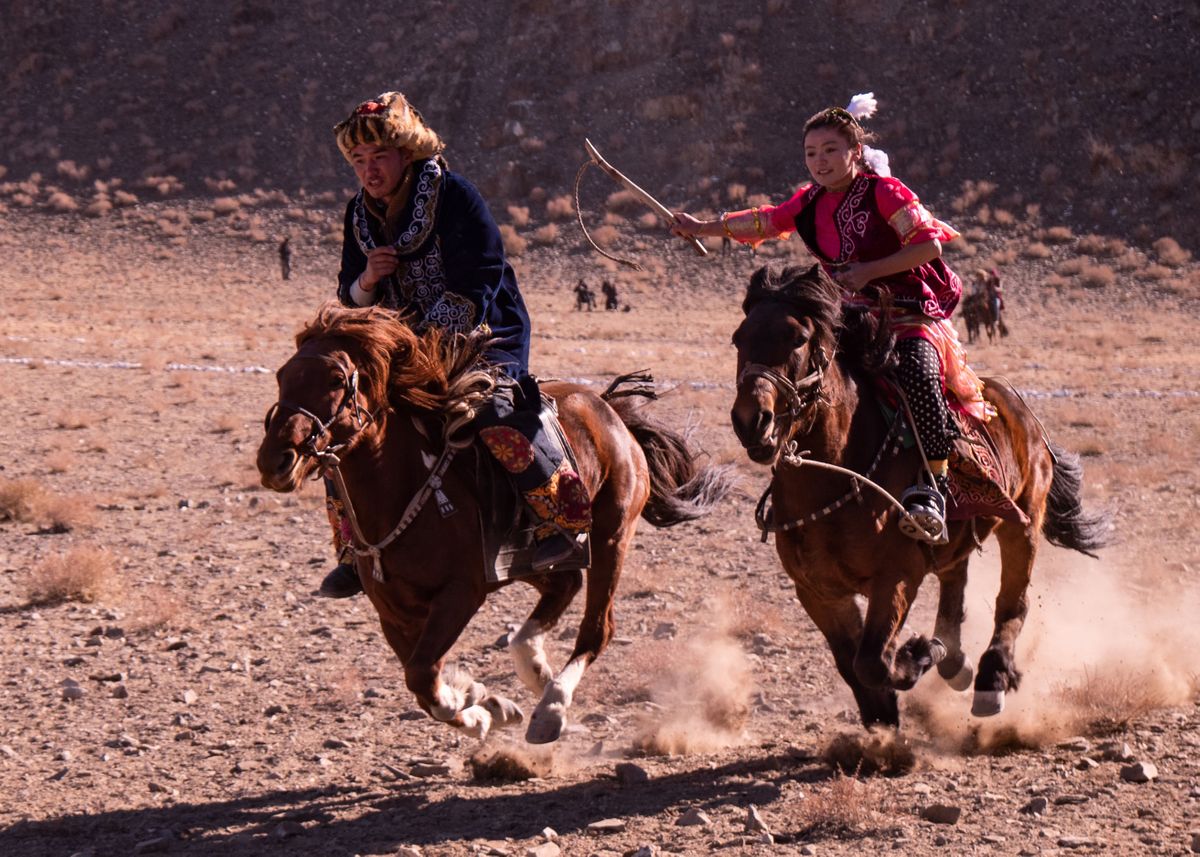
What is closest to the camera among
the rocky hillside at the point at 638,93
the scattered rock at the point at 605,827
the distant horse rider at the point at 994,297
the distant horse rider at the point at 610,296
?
the scattered rock at the point at 605,827

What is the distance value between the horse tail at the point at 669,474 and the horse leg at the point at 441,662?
1799 millimetres

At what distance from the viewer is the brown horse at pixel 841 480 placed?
5.90 metres

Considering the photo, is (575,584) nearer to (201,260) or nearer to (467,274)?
(467,274)

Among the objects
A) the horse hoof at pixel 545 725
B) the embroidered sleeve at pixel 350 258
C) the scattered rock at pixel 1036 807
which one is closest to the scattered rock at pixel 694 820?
the horse hoof at pixel 545 725

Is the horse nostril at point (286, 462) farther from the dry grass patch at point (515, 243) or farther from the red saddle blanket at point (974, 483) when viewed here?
the dry grass patch at point (515, 243)

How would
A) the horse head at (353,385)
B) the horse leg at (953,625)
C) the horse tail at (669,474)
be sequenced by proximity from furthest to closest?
the horse tail at (669,474) → the horse leg at (953,625) → the horse head at (353,385)

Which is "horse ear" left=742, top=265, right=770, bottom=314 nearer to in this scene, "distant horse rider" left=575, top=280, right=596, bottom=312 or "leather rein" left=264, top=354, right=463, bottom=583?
"leather rein" left=264, top=354, right=463, bottom=583

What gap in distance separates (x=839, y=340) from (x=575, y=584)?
1.72 m

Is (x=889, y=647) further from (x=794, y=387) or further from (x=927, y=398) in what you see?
(x=794, y=387)

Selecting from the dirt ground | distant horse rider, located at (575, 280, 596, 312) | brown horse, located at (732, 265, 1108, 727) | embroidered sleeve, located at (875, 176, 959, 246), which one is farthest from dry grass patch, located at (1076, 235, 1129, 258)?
embroidered sleeve, located at (875, 176, 959, 246)

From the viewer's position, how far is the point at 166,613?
9.31m

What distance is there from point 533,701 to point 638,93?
141 feet

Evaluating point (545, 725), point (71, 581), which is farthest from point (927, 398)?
point (71, 581)

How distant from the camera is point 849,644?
6.76 metres
